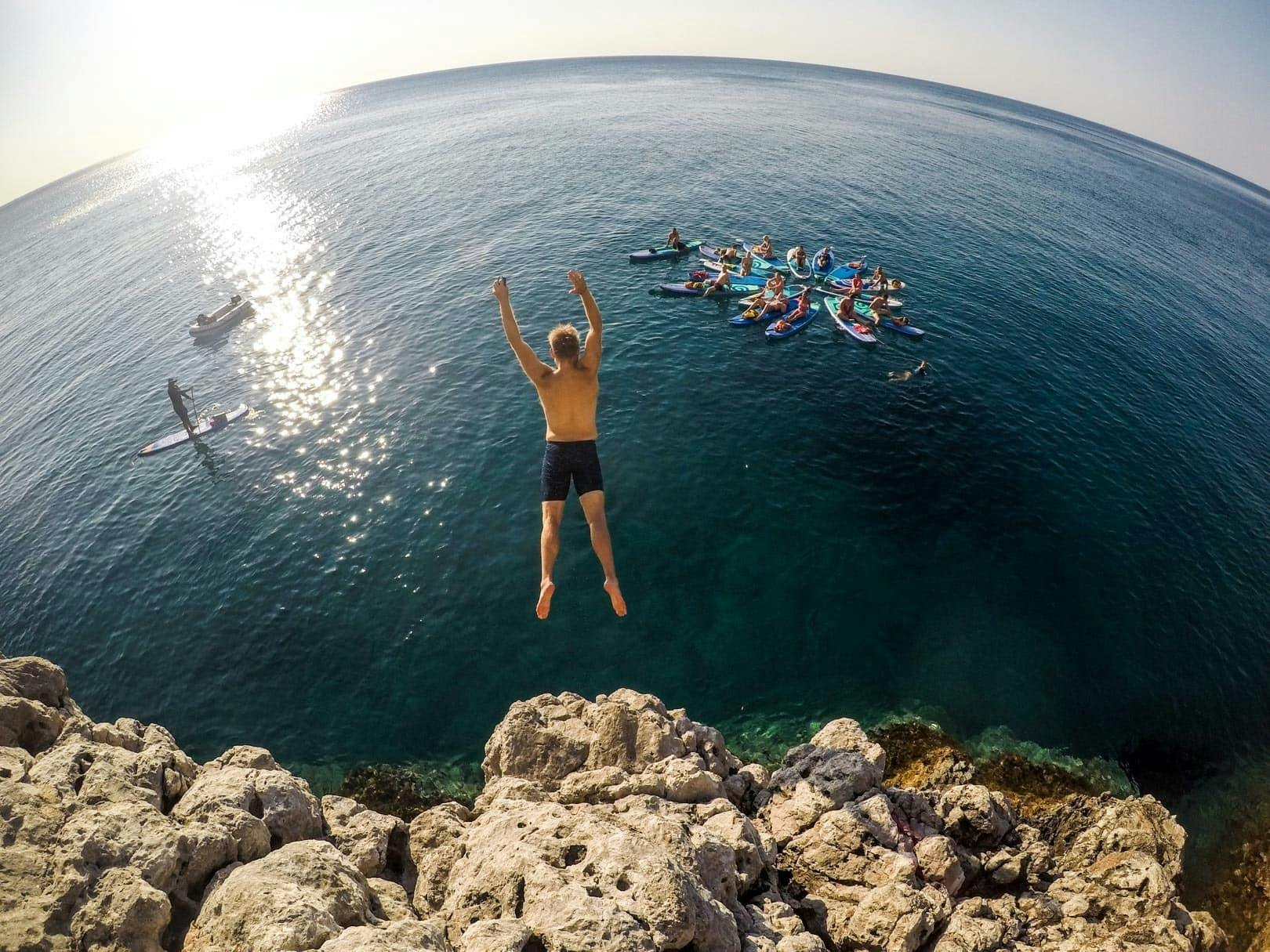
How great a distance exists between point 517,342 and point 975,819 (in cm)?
1369

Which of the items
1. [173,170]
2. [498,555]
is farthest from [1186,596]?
[173,170]

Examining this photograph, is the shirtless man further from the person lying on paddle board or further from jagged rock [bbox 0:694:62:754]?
the person lying on paddle board

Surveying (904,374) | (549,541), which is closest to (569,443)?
(549,541)

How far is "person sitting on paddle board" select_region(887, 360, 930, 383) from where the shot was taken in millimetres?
30766

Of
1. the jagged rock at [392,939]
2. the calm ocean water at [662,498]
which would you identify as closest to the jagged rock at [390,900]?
the jagged rock at [392,939]

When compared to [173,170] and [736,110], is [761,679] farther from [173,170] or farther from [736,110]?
[173,170]

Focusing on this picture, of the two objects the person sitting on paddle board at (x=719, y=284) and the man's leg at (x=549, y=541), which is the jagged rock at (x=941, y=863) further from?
the person sitting on paddle board at (x=719, y=284)

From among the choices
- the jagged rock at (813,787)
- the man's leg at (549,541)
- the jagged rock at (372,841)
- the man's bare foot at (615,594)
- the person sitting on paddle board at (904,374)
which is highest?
the man's leg at (549,541)

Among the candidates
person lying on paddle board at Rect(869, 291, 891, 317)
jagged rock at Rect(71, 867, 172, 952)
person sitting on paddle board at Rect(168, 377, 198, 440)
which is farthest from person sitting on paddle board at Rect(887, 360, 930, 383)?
person sitting on paddle board at Rect(168, 377, 198, 440)

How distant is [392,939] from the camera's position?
5863 millimetres

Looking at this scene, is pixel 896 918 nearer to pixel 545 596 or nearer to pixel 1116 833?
pixel 1116 833

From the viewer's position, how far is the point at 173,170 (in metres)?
125

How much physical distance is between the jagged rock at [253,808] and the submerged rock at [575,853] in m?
0.04

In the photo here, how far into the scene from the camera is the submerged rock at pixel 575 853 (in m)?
6.28
